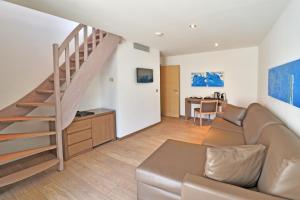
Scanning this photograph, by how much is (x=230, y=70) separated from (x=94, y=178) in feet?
14.9

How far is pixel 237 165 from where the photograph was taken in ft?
4.20

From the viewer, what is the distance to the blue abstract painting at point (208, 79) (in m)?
5.16

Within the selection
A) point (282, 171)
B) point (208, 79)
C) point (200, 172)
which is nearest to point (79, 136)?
point (200, 172)

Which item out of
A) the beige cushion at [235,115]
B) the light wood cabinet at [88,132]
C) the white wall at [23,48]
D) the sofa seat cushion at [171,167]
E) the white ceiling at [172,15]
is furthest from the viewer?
the beige cushion at [235,115]

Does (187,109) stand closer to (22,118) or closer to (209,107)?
(209,107)

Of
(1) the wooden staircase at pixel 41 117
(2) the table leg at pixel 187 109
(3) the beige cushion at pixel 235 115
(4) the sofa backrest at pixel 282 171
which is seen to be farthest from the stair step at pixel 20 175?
(2) the table leg at pixel 187 109

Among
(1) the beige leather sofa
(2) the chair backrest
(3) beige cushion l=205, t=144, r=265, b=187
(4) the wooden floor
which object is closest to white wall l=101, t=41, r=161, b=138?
(4) the wooden floor

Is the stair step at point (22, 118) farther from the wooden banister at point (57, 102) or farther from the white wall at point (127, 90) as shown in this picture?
the white wall at point (127, 90)

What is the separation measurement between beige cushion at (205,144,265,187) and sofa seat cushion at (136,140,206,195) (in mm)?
280

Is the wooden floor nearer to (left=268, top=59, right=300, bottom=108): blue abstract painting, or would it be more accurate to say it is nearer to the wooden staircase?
the wooden staircase

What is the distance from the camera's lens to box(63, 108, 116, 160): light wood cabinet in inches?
116

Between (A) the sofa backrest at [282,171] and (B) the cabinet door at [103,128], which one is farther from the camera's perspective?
(B) the cabinet door at [103,128]

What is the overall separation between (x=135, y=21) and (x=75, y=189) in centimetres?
250

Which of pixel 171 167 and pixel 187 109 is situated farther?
pixel 187 109
